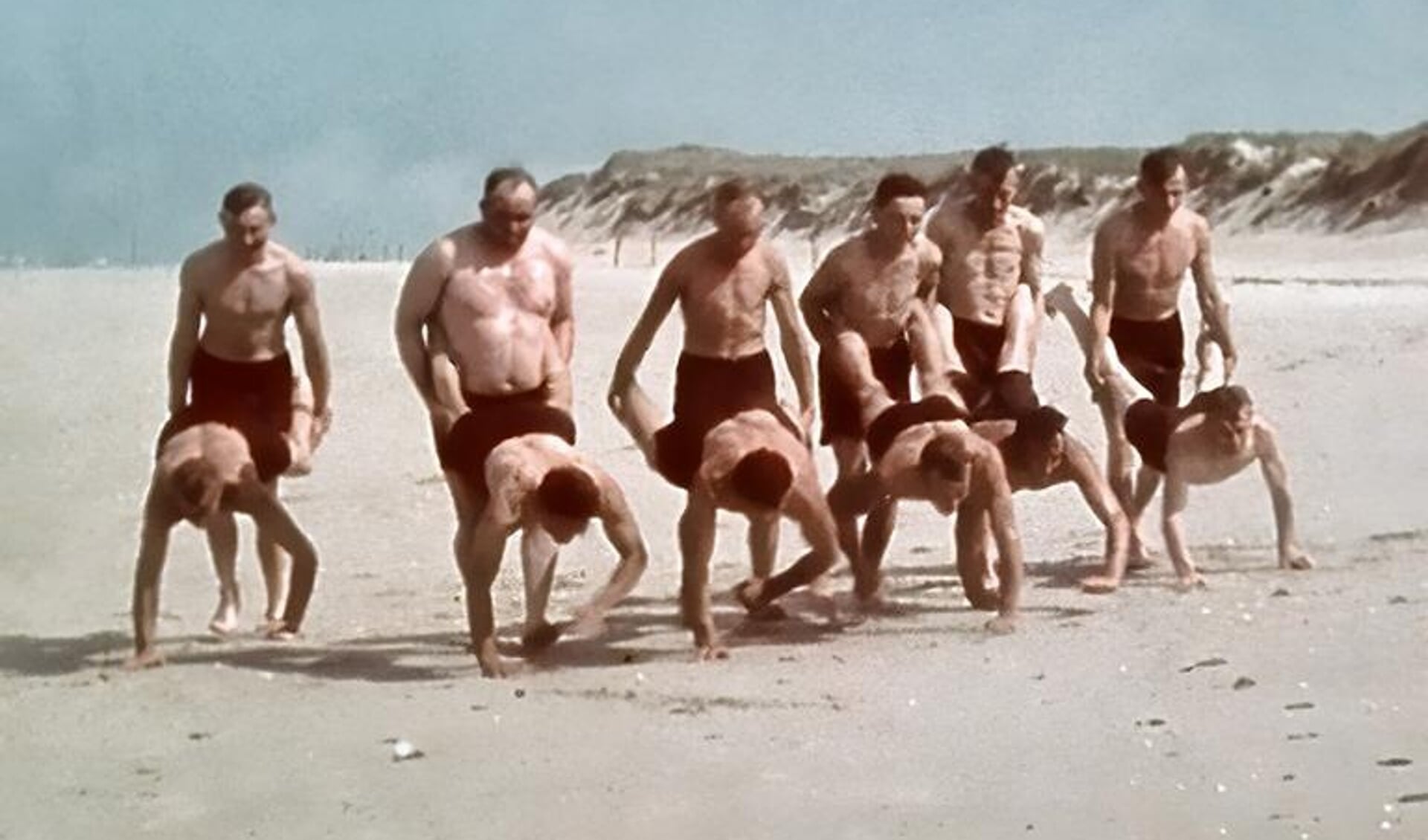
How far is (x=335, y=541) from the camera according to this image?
47.5 feet

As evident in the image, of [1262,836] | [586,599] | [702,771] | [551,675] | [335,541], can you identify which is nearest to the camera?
[1262,836]

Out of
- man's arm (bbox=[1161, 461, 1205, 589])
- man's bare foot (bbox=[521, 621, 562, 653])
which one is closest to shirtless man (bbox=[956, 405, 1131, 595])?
man's arm (bbox=[1161, 461, 1205, 589])

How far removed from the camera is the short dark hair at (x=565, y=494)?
8.70m

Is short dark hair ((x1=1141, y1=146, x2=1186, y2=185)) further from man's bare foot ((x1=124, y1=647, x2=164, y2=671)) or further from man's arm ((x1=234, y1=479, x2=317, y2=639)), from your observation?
man's bare foot ((x1=124, y1=647, x2=164, y2=671))

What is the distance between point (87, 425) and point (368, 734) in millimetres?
12909

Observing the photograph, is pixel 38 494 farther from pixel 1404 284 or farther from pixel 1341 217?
pixel 1341 217

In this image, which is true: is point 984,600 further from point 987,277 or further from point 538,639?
point 538,639

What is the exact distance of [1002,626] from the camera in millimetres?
9547

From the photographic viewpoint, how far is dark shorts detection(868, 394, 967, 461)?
386 inches

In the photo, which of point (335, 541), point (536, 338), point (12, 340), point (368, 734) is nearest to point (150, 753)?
point (368, 734)

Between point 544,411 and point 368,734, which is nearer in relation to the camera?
point 368,734

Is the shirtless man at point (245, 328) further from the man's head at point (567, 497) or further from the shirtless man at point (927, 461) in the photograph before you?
the shirtless man at point (927, 461)

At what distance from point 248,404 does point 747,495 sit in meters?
2.26

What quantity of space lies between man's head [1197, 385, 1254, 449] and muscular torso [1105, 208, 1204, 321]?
1124mm
